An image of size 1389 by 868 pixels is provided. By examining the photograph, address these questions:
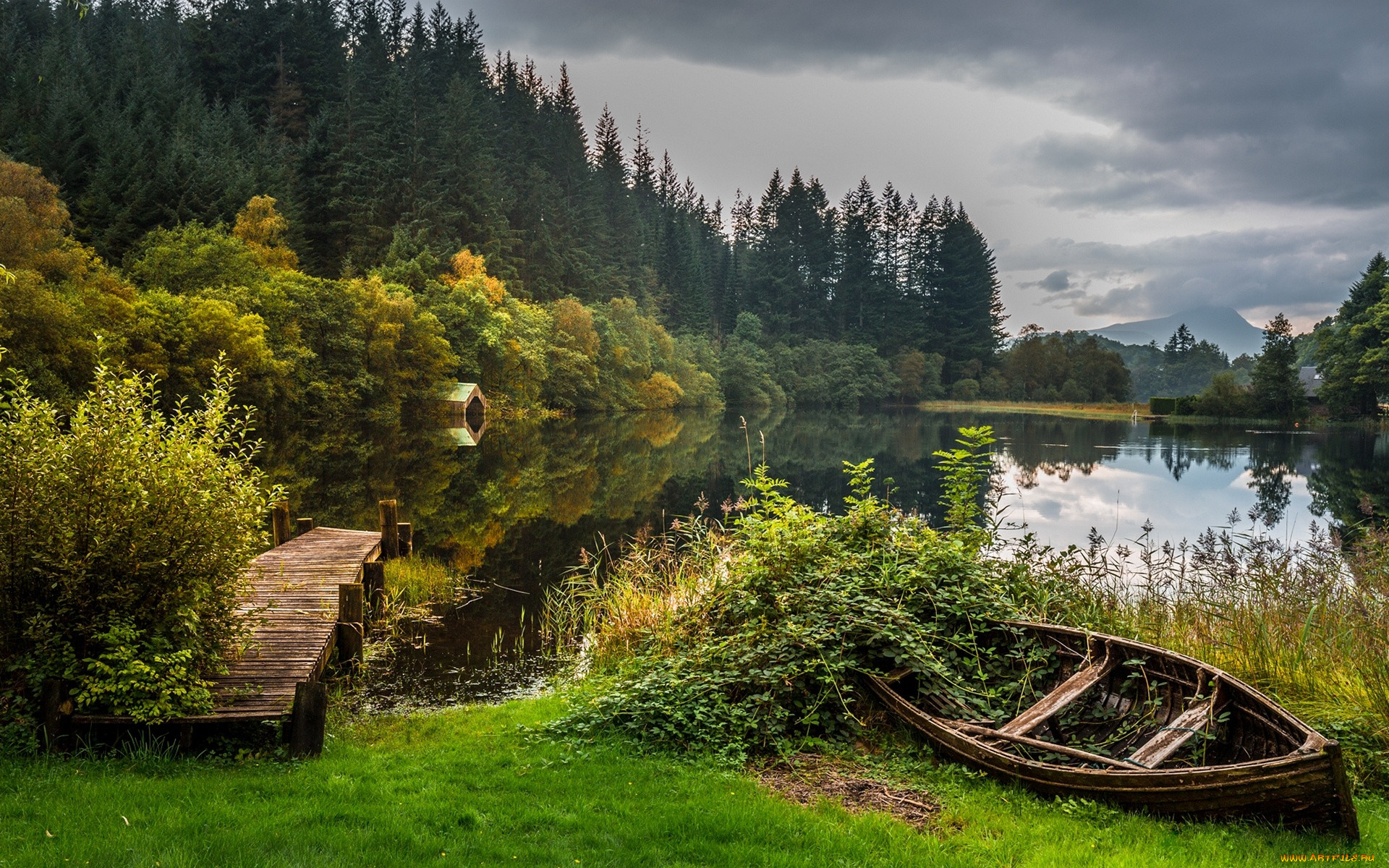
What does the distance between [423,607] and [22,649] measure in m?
5.96

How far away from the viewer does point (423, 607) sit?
11094 millimetres

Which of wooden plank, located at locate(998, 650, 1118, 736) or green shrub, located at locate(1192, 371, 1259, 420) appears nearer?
wooden plank, located at locate(998, 650, 1118, 736)

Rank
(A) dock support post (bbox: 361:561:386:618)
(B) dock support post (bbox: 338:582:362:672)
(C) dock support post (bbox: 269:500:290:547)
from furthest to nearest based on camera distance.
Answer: (C) dock support post (bbox: 269:500:290:547), (A) dock support post (bbox: 361:561:386:618), (B) dock support post (bbox: 338:582:362:672)

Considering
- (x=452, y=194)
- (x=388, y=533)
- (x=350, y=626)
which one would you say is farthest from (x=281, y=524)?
(x=452, y=194)

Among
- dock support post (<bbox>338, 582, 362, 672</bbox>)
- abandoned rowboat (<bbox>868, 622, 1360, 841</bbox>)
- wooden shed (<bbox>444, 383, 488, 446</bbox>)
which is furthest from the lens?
wooden shed (<bbox>444, 383, 488, 446</bbox>)

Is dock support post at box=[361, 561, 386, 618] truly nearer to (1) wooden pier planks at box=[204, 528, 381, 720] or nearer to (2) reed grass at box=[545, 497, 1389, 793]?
(1) wooden pier planks at box=[204, 528, 381, 720]

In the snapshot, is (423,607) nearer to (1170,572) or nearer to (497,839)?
(497,839)

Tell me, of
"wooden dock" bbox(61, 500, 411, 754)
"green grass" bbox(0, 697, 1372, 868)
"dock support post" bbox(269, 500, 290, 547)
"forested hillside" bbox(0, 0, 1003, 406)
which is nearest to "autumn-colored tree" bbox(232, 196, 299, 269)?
"forested hillside" bbox(0, 0, 1003, 406)

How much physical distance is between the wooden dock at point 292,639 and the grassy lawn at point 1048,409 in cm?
6567

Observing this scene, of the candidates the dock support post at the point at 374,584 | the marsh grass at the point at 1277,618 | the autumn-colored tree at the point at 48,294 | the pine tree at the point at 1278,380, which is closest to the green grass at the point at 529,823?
the marsh grass at the point at 1277,618

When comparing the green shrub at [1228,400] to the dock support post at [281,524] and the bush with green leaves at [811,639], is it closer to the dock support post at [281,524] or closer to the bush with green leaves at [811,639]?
the bush with green leaves at [811,639]

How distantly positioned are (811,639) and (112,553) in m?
4.95

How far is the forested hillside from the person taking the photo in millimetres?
43344

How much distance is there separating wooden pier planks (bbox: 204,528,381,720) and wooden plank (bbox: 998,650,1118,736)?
16.8 ft
